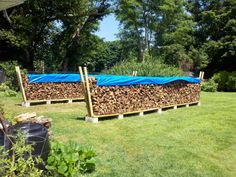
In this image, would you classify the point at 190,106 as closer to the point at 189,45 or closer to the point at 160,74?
the point at 160,74

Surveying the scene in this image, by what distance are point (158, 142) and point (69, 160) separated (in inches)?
102

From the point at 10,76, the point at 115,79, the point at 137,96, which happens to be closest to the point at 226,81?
the point at 10,76

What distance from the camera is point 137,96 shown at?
31.3 feet

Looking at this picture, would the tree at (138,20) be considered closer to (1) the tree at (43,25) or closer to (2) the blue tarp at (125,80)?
(1) the tree at (43,25)

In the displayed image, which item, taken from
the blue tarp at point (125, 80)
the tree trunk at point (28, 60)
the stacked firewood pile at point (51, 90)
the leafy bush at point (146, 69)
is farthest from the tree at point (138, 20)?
the blue tarp at point (125, 80)

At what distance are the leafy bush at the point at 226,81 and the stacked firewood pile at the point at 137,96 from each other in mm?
11208

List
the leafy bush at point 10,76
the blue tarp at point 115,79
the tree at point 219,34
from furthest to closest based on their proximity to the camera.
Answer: the tree at point 219,34
the leafy bush at point 10,76
the blue tarp at point 115,79

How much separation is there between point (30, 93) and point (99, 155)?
263 inches

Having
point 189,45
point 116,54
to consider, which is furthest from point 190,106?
point 116,54

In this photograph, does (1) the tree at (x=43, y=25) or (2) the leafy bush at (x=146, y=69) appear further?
(1) the tree at (x=43, y=25)

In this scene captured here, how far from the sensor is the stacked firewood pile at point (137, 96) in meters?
8.33

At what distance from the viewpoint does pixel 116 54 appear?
69.2 metres

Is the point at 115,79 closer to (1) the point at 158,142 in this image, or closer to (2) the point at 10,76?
(1) the point at 158,142

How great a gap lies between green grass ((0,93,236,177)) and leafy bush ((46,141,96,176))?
0.69 ft
